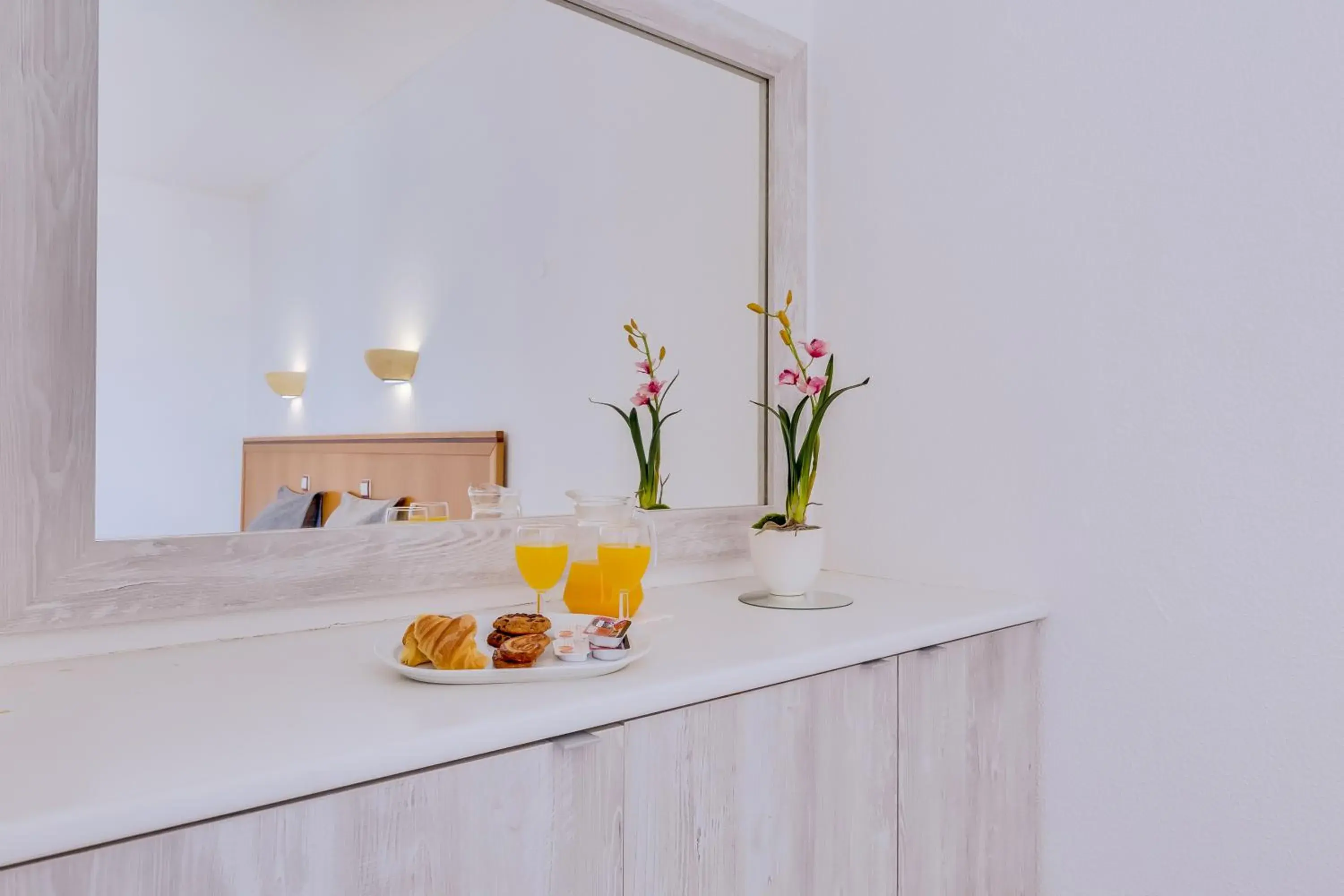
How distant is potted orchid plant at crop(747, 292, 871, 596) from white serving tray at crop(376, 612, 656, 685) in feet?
1.35

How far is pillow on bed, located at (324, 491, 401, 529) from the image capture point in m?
1.11

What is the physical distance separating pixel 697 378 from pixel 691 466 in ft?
0.56

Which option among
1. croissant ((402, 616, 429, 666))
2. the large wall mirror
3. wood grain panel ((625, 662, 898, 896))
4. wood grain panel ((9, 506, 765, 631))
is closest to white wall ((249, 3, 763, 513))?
the large wall mirror

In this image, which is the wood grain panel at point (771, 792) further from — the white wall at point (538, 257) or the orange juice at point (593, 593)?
the white wall at point (538, 257)

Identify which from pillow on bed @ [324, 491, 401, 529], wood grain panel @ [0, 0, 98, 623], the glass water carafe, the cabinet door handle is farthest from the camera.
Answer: the glass water carafe

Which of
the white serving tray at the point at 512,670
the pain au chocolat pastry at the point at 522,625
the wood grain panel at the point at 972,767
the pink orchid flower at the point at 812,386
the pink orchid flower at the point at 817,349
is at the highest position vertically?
the pink orchid flower at the point at 817,349

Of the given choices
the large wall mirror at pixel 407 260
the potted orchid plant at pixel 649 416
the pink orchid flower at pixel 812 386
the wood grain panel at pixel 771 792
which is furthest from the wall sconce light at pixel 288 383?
the pink orchid flower at pixel 812 386

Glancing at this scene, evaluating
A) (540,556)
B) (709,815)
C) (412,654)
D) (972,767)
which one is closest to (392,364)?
(540,556)

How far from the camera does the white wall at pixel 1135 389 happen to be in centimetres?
102

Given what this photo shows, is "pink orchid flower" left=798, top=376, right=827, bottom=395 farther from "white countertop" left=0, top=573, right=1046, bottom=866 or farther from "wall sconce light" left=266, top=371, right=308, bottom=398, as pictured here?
"wall sconce light" left=266, top=371, right=308, bottom=398

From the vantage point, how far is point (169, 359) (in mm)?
993

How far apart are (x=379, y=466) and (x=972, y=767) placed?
97 centimetres

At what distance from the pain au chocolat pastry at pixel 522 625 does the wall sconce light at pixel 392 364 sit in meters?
0.44

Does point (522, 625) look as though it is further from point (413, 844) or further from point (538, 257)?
point (538, 257)
